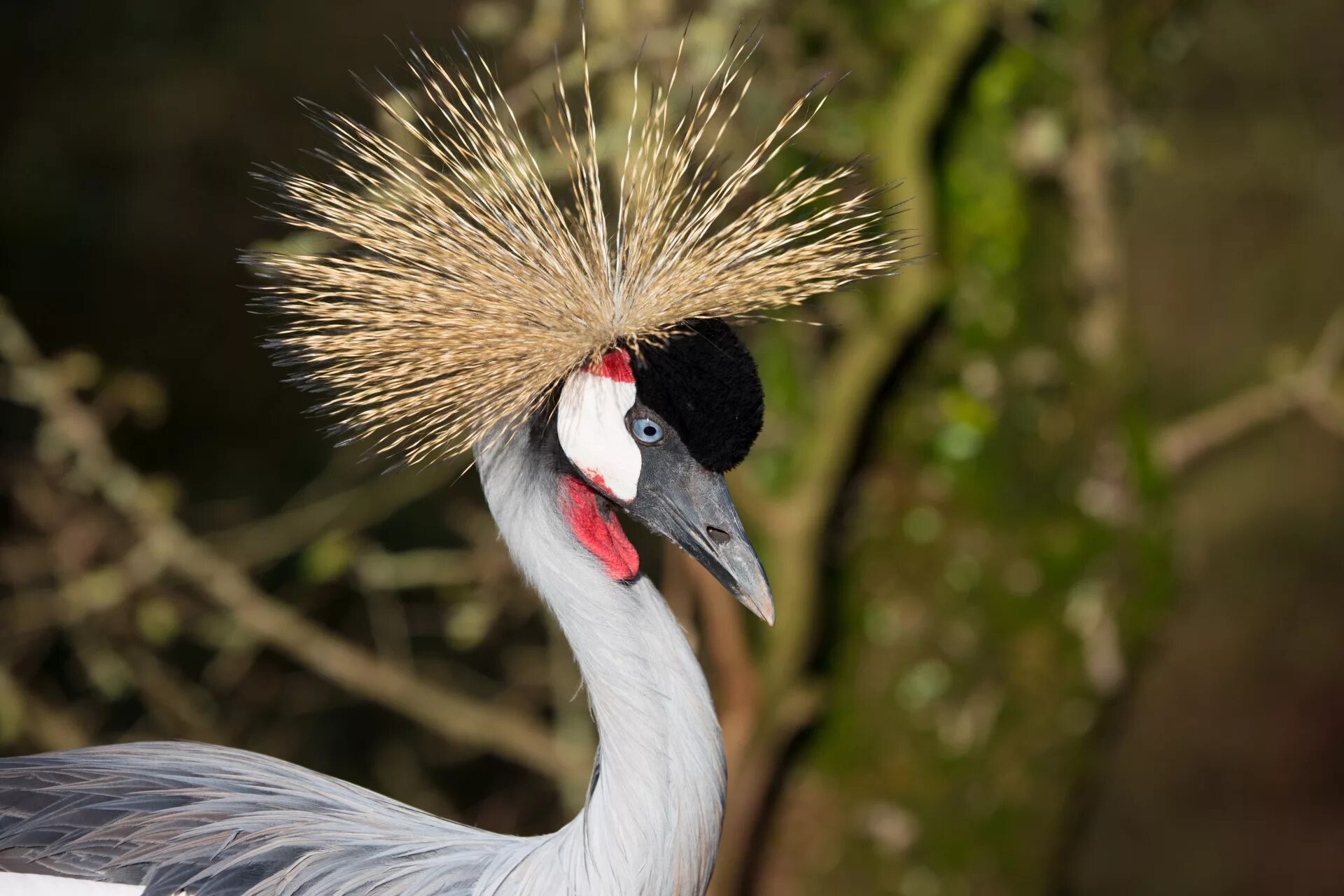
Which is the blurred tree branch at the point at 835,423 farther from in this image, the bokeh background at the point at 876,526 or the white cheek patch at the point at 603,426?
the white cheek patch at the point at 603,426

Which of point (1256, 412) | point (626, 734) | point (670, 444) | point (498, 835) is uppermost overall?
point (670, 444)

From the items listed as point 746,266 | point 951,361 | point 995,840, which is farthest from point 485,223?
point 995,840

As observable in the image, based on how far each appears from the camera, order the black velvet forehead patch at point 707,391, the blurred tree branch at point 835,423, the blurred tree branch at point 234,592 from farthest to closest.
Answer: the blurred tree branch at point 234,592, the blurred tree branch at point 835,423, the black velvet forehead patch at point 707,391

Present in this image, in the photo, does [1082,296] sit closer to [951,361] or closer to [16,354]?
[951,361]

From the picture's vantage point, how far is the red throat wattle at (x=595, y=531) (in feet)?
4.02

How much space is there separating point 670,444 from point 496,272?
220 mm

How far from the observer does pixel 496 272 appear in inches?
49.0

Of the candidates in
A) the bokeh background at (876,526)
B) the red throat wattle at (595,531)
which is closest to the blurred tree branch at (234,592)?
the bokeh background at (876,526)

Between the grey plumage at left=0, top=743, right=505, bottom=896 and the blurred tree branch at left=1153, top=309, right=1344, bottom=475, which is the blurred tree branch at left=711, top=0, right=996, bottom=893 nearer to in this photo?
the blurred tree branch at left=1153, top=309, right=1344, bottom=475

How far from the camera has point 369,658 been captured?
2725 mm

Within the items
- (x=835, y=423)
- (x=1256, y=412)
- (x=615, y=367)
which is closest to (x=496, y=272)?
(x=615, y=367)

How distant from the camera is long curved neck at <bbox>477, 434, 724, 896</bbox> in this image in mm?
1180

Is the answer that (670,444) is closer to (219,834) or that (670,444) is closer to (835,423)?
(219,834)

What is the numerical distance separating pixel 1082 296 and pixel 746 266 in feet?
4.15
